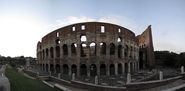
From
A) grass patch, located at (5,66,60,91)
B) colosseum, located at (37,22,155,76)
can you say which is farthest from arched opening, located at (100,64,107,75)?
grass patch, located at (5,66,60,91)

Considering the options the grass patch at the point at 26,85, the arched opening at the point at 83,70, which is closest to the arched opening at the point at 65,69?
the arched opening at the point at 83,70

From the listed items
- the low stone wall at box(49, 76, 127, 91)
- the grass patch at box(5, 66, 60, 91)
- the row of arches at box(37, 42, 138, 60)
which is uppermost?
the row of arches at box(37, 42, 138, 60)

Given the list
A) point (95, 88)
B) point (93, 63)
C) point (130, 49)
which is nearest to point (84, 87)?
point (95, 88)

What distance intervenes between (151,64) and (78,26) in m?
18.1

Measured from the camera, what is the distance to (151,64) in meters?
34.5

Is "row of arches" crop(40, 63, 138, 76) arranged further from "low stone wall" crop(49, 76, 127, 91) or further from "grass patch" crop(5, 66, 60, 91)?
"grass patch" crop(5, 66, 60, 91)

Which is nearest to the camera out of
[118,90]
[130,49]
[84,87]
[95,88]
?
[118,90]

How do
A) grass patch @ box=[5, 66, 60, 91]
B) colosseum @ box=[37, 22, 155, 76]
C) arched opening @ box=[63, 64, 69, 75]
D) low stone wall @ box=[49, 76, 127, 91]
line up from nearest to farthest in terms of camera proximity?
1. grass patch @ box=[5, 66, 60, 91]
2. low stone wall @ box=[49, 76, 127, 91]
3. colosseum @ box=[37, 22, 155, 76]
4. arched opening @ box=[63, 64, 69, 75]

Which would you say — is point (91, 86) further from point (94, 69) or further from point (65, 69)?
point (65, 69)

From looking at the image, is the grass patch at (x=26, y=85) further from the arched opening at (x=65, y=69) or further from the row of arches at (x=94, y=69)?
the arched opening at (x=65, y=69)

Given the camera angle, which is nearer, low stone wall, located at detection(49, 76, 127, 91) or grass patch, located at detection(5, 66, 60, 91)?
grass patch, located at detection(5, 66, 60, 91)

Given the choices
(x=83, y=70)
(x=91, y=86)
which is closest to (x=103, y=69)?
(x=83, y=70)

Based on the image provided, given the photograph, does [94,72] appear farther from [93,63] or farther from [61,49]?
[61,49]

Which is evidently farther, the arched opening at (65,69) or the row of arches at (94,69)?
the arched opening at (65,69)
